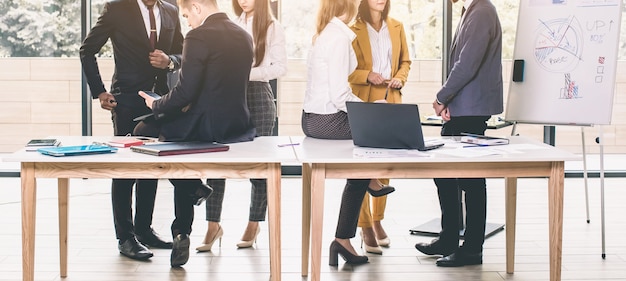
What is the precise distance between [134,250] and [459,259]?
5.61 ft

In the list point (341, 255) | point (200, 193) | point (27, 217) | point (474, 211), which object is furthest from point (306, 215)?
point (27, 217)

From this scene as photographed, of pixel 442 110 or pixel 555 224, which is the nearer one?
pixel 555 224

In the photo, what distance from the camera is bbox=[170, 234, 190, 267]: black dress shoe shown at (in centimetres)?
432

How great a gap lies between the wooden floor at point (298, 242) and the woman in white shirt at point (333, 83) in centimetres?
42

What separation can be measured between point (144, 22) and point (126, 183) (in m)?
0.87

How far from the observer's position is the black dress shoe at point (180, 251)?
14.2 ft

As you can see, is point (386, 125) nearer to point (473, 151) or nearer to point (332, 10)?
point (473, 151)

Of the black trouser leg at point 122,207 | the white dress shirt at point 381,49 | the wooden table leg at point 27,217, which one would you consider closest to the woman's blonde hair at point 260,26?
the white dress shirt at point 381,49

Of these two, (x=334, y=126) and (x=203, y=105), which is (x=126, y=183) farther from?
(x=334, y=126)

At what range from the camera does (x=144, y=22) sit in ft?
15.1

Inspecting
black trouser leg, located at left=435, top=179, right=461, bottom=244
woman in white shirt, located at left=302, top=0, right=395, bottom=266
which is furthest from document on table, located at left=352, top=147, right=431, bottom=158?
black trouser leg, located at left=435, top=179, right=461, bottom=244

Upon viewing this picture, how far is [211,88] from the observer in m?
3.89

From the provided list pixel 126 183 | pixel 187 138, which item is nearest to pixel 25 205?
pixel 187 138

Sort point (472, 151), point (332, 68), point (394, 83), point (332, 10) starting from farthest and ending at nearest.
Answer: point (394, 83)
point (332, 10)
point (332, 68)
point (472, 151)
